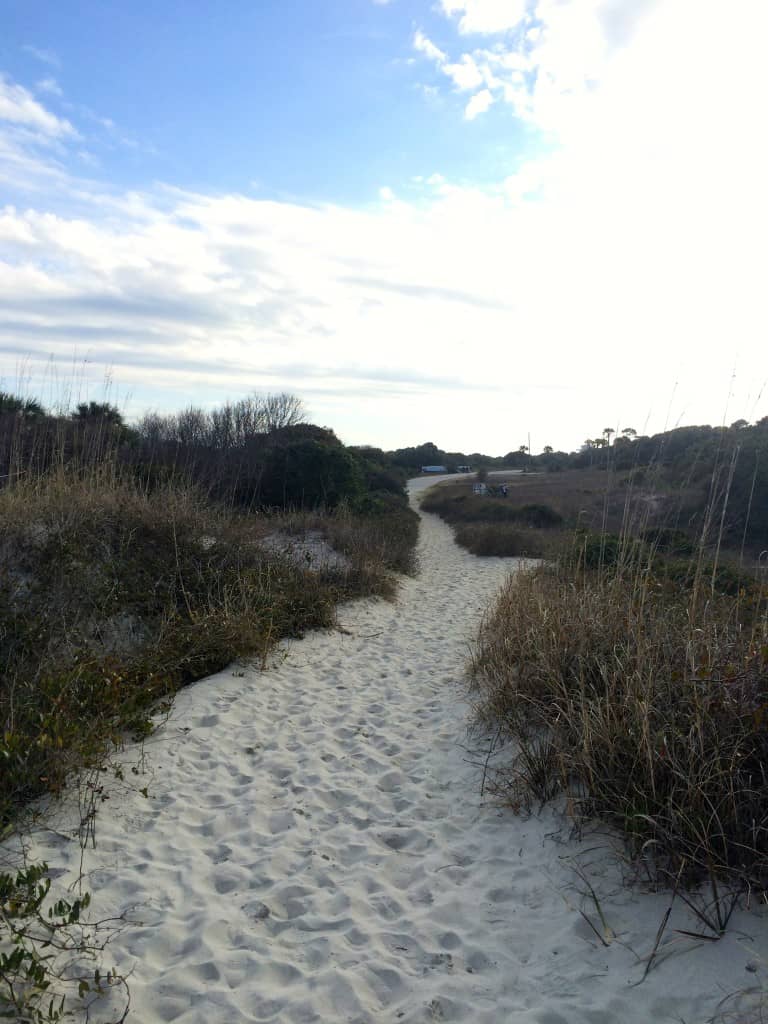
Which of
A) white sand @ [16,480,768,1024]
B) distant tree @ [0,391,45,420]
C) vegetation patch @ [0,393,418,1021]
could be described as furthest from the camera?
distant tree @ [0,391,45,420]

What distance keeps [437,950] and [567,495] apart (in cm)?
2464

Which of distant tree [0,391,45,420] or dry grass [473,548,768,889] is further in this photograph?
distant tree [0,391,45,420]

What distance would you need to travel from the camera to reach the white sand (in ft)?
8.56

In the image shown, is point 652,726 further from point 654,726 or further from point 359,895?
point 359,895

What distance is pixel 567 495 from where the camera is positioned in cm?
2652

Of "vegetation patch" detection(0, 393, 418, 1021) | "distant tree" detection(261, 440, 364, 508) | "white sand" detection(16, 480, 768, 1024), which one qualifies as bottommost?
"white sand" detection(16, 480, 768, 1024)

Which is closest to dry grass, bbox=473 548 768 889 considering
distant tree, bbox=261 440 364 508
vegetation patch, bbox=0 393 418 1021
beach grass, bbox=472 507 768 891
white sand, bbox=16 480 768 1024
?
beach grass, bbox=472 507 768 891

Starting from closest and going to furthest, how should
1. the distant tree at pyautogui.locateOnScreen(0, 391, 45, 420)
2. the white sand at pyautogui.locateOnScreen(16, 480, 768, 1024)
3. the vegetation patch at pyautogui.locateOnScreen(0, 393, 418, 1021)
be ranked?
the white sand at pyautogui.locateOnScreen(16, 480, 768, 1024) < the vegetation patch at pyautogui.locateOnScreen(0, 393, 418, 1021) < the distant tree at pyautogui.locateOnScreen(0, 391, 45, 420)

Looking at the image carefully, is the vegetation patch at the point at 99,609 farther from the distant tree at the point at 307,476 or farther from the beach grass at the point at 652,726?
the distant tree at the point at 307,476

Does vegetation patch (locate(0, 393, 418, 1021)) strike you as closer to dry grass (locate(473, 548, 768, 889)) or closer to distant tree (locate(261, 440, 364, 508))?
dry grass (locate(473, 548, 768, 889))

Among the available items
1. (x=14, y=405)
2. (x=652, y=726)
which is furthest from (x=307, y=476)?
(x=652, y=726)

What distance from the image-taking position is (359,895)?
11.1 feet

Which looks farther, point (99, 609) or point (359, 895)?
point (99, 609)

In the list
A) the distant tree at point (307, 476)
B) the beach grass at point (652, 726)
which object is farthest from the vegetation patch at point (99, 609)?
the distant tree at point (307, 476)
